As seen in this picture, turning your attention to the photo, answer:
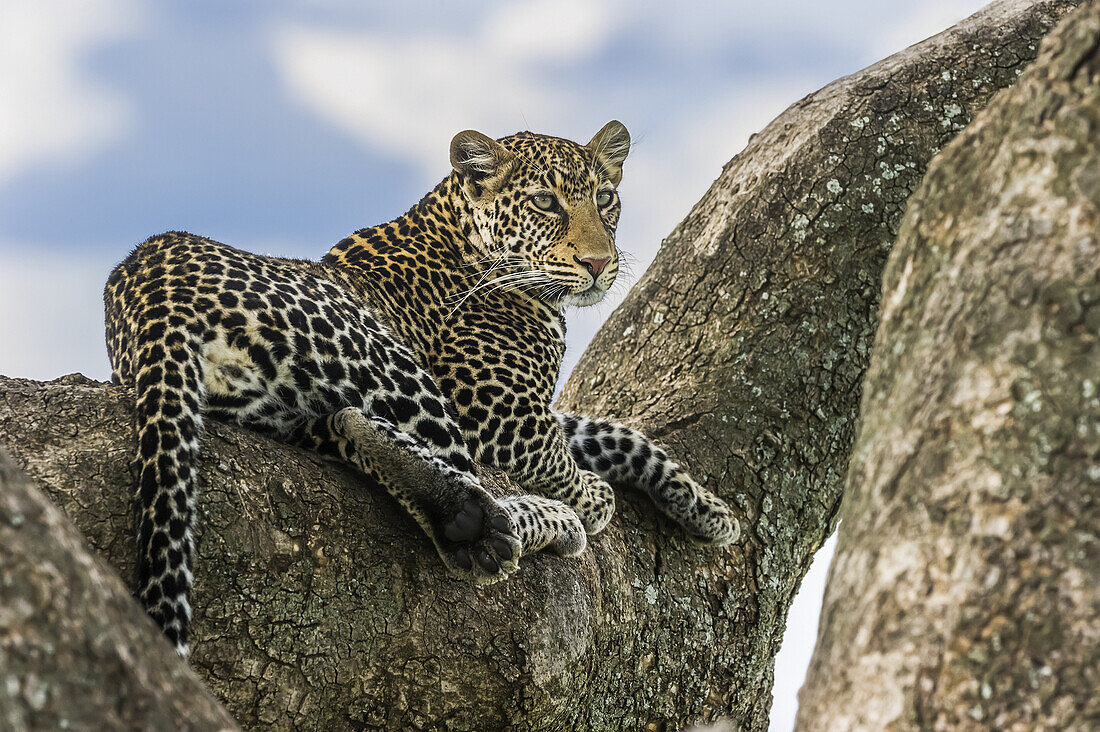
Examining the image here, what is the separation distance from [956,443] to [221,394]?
9.93 ft

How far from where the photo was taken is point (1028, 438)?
2061 mm

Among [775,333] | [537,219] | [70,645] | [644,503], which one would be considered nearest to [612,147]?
[537,219]

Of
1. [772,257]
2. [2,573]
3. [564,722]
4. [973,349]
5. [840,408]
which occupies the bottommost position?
[564,722]

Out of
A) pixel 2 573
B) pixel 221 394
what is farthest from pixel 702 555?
pixel 2 573

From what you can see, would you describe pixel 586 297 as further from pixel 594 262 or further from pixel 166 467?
pixel 166 467

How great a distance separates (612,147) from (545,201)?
2.45ft

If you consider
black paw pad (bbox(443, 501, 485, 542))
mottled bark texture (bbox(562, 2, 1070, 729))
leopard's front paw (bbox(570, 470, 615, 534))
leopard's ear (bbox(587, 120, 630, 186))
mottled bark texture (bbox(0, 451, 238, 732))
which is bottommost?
mottled bark texture (bbox(0, 451, 238, 732))

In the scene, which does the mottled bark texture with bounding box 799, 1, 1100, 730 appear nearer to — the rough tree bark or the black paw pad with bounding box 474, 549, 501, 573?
the black paw pad with bounding box 474, 549, 501, 573

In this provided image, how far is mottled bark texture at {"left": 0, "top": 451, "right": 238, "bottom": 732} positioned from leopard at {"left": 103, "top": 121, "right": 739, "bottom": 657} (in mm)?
1518

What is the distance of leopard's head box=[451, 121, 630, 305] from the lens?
615 centimetres

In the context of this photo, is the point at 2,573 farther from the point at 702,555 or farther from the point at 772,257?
the point at 772,257

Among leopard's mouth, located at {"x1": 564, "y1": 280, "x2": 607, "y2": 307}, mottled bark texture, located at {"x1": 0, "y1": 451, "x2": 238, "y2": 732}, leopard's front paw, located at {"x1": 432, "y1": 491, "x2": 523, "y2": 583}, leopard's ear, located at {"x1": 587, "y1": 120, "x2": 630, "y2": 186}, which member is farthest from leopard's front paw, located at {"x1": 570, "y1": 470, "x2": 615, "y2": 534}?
mottled bark texture, located at {"x1": 0, "y1": 451, "x2": 238, "y2": 732}

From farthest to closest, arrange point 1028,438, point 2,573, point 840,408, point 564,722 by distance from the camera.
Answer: point 840,408 → point 564,722 → point 1028,438 → point 2,573

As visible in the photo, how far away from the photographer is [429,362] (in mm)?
5762
